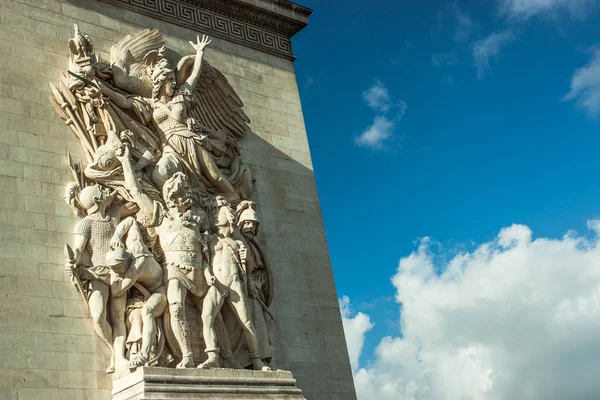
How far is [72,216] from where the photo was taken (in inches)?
409

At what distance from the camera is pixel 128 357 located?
974 centimetres

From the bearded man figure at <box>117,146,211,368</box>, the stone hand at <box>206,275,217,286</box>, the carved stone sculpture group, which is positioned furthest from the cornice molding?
the stone hand at <box>206,275,217,286</box>

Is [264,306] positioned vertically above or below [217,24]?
below

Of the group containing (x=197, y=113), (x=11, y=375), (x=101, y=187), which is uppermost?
(x=197, y=113)

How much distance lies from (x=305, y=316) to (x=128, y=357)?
3520 mm

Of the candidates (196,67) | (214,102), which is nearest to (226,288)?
(214,102)

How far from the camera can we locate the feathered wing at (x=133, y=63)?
11.6 m

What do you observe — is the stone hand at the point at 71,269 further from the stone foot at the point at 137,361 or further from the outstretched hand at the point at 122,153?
the outstretched hand at the point at 122,153

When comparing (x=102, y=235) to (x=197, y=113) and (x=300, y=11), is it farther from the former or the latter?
(x=300, y=11)

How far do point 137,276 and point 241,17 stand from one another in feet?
21.0

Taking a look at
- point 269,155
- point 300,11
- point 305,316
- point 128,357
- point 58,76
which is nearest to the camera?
point 128,357

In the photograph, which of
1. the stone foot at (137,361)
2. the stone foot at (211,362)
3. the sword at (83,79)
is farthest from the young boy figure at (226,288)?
the sword at (83,79)

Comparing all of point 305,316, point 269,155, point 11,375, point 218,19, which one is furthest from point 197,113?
point 11,375

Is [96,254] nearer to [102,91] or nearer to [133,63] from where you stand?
[102,91]
